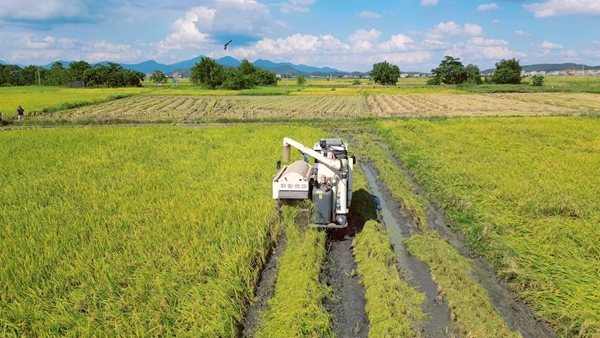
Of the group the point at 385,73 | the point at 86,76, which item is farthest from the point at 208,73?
the point at 385,73

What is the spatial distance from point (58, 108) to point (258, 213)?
31770mm

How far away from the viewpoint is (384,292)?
5719mm

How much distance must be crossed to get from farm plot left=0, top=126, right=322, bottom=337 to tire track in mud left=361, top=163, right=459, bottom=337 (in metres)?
2.57

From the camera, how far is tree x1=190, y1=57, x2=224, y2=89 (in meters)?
72.0

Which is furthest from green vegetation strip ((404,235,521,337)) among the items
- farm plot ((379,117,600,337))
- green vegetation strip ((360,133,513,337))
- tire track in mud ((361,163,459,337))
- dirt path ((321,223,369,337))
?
dirt path ((321,223,369,337))

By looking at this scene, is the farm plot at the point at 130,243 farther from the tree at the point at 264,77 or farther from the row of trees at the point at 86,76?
the tree at the point at 264,77

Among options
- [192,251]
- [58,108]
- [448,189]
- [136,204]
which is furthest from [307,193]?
[58,108]

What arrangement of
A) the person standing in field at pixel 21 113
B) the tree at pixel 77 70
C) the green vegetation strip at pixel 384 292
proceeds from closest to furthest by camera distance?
1. the green vegetation strip at pixel 384 292
2. the person standing in field at pixel 21 113
3. the tree at pixel 77 70

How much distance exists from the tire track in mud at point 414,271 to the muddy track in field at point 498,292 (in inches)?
29.5

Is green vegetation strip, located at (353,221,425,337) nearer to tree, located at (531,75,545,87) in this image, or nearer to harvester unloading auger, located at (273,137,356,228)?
harvester unloading auger, located at (273,137,356,228)

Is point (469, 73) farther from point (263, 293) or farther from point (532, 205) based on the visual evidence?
point (263, 293)

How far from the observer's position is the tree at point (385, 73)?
8188 cm

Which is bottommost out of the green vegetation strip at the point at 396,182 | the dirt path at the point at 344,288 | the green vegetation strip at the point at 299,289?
the dirt path at the point at 344,288

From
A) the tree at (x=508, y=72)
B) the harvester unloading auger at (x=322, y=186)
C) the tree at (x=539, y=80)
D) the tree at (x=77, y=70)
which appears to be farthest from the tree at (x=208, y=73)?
the harvester unloading auger at (x=322, y=186)
